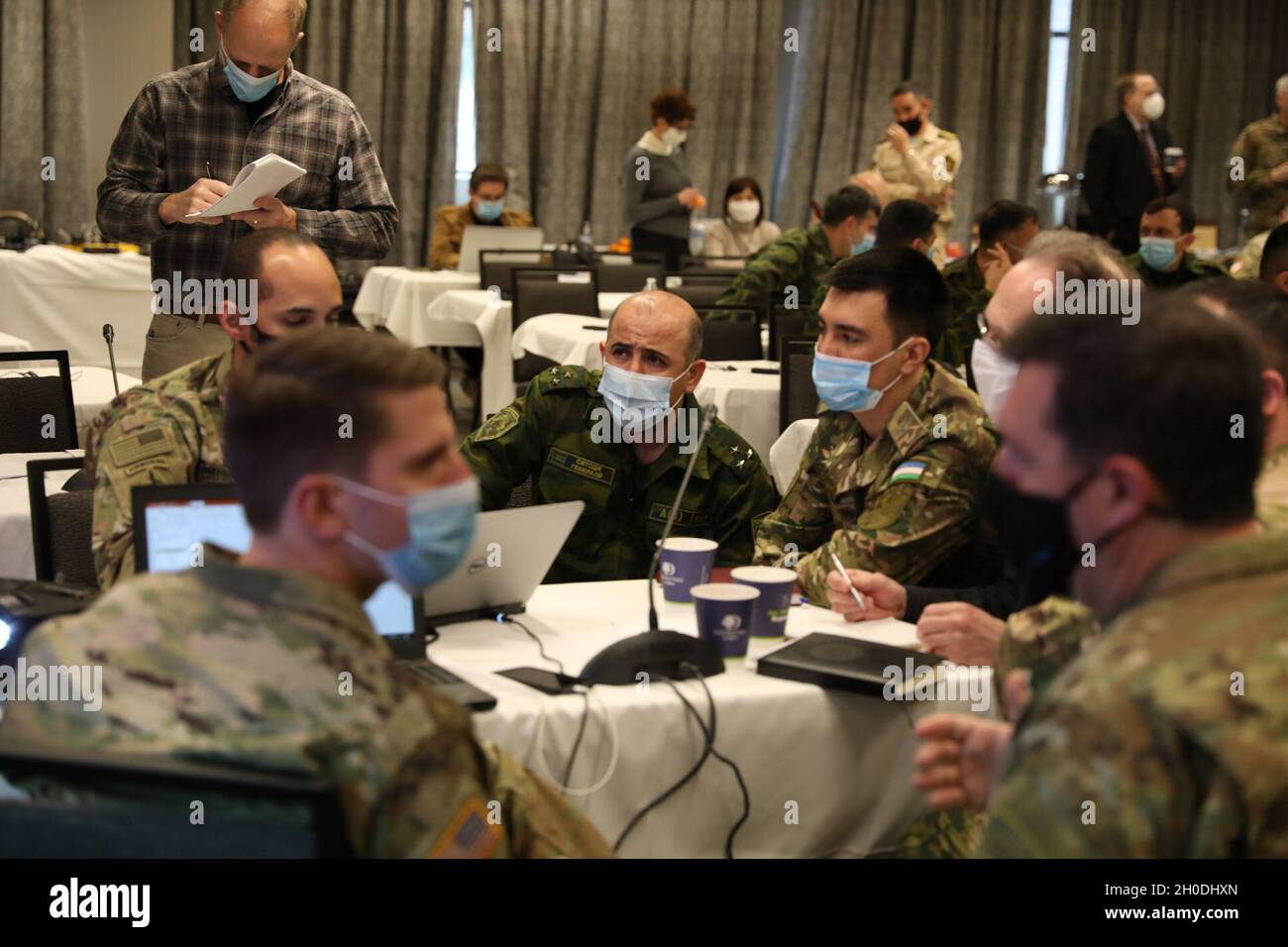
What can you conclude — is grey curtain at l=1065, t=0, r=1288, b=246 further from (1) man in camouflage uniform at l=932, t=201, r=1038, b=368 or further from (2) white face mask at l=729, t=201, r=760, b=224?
(1) man in camouflage uniform at l=932, t=201, r=1038, b=368

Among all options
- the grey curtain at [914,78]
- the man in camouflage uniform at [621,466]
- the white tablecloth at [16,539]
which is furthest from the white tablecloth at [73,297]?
the grey curtain at [914,78]

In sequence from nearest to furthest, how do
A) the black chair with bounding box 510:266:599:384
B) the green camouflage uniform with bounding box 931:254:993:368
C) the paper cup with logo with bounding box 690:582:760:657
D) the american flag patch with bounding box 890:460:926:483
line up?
the paper cup with logo with bounding box 690:582:760:657 → the american flag patch with bounding box 890:460:926:483 → the green camouflage uniform with bounding box 931:254:993:368 → the black chair with bounding box 510:266:599:384

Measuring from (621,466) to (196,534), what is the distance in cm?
111

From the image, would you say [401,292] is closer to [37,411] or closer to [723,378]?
[723,378]

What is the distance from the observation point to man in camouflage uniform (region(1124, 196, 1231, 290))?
6.00 meters

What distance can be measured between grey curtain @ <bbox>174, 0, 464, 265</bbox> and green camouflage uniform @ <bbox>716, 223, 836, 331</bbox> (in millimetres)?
4974

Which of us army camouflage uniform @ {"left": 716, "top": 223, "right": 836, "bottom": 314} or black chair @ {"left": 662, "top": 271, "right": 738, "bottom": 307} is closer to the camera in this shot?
us army camouflage uniform @ {"left": 716, "top": 223, "right": 836, "bottom": 314}

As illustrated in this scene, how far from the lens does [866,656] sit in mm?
2070

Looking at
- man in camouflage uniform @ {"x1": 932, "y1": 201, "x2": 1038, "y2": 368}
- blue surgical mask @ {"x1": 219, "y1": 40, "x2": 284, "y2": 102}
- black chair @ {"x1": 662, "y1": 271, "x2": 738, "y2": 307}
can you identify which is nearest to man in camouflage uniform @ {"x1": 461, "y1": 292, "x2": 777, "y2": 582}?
blue surgical mask @ {"x1": 219, "y1": 40, "x2": 284, "y2": 102}

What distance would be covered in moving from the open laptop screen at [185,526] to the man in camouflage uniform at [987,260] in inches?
149

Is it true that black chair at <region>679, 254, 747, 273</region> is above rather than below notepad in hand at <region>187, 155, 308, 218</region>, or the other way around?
below
